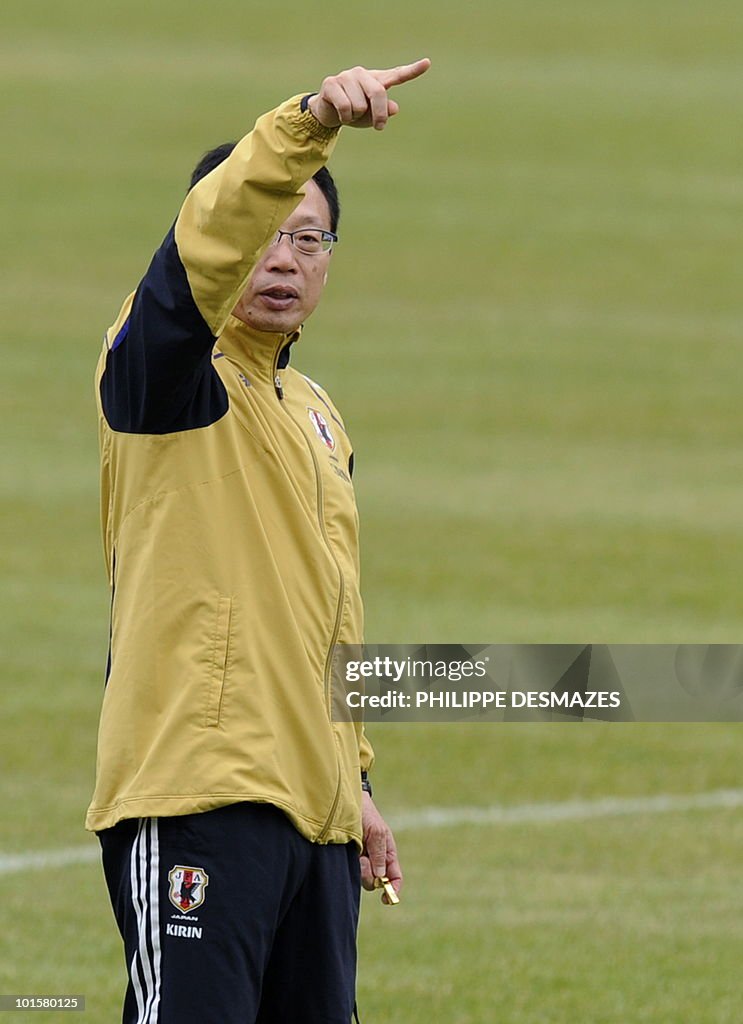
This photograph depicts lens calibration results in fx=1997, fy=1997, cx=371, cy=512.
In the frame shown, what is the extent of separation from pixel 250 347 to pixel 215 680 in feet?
2.16

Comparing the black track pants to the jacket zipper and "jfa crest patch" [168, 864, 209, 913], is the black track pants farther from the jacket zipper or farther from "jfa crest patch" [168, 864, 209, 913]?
the jacket zipper

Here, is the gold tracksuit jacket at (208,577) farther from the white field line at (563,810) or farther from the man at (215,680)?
the white field line at (563,810)

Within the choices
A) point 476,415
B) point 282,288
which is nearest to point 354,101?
point 282,288

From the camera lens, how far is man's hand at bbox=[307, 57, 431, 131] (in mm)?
3166

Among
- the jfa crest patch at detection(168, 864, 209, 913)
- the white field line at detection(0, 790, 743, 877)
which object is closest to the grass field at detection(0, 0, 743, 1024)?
the white field line at detection(0, 790, 743, 877)

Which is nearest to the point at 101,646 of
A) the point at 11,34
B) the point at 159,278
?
the point at 159,278

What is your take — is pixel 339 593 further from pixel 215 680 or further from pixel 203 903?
pixel 203 903

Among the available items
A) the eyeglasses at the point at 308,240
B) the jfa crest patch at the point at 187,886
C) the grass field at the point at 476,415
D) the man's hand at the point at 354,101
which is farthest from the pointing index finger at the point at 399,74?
the grass field at the point at 476,415

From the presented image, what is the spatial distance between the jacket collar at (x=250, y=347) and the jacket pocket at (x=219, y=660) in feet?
1.58

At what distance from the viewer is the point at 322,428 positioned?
392 centimetres

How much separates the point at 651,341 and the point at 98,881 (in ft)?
47.5

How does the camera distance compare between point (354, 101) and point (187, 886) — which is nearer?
point (354, 101)

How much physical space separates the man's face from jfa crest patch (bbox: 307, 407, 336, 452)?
186mm

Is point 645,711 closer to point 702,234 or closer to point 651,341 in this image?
point 651,341
